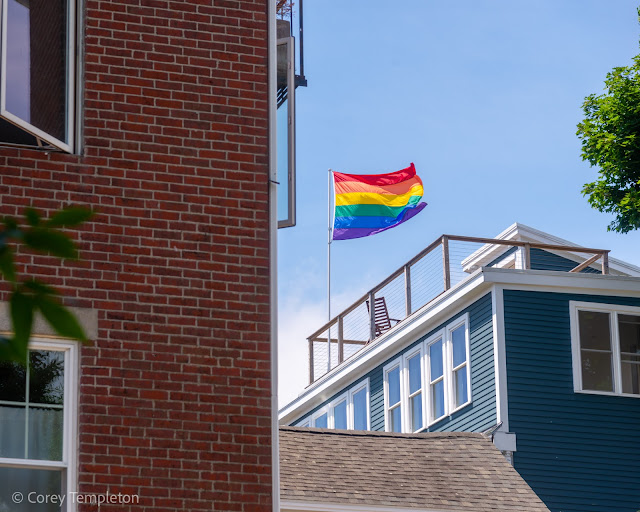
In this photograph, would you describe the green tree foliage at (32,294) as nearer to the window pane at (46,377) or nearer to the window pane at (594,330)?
the window pane at (46,377)

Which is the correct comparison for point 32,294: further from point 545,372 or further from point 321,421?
point 321,421

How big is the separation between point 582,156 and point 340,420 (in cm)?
843

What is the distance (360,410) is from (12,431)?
18788 millimetres

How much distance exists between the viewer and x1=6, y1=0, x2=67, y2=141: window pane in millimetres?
8688

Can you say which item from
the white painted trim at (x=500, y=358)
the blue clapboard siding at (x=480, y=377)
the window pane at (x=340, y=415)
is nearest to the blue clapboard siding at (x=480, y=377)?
the blue clapboard siding at (x=480, y=377)

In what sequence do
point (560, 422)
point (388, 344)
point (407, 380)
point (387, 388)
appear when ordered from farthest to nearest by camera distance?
point (387, 388), point (388, 344), point (407, 380), point (560, 422)

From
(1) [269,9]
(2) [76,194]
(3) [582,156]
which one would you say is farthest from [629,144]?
(2) [76,194]

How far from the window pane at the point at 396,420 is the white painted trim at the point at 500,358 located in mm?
4077

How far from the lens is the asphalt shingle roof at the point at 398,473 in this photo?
15758mm

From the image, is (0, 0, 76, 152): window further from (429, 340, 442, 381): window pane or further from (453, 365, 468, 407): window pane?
(429, 340, 442, 381): window pane

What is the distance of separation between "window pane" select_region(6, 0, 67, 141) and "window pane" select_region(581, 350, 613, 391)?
14587 millimetres

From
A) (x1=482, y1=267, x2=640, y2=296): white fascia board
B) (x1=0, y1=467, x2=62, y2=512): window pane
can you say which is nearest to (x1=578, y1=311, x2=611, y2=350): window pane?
(x1=482, y1=267, x2=640, y2=296): white fascia board

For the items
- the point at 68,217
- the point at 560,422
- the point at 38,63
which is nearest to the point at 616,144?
the point at 560,422

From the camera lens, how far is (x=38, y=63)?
8875 mm
